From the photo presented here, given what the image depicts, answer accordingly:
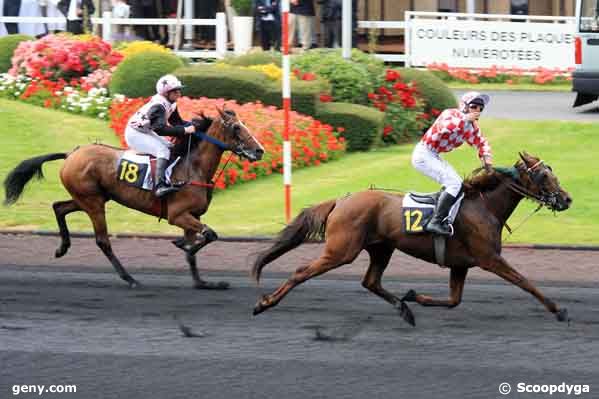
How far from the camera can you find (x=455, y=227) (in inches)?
398

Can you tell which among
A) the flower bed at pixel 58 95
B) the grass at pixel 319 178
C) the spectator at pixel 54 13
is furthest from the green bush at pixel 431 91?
the spectator at pixel 54 13

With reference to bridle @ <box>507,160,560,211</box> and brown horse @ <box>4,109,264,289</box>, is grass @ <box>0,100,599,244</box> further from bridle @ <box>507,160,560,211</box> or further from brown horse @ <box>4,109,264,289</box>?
bridle @ <box>507,160,560,211</box>

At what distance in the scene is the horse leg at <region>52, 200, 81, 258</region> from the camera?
12.2m

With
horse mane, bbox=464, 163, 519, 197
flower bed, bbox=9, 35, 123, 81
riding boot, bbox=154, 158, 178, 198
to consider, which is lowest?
riding boot, bbox=154, 158, 178, 198

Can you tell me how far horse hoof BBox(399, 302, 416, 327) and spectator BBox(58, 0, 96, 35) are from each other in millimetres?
15102

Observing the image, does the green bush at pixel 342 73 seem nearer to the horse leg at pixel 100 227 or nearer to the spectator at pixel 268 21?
the spectator at pixel 268 21

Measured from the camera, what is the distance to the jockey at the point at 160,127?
38.1 ft

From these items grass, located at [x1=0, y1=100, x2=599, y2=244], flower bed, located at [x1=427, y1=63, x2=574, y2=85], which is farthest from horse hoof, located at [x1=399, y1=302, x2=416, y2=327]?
flower bed, located at [x1=427, y1=63, x2=574, y2=85]

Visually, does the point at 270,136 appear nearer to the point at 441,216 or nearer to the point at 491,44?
the point at 441,216

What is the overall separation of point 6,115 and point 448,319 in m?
10.9

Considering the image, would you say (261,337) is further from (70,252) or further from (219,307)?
(70,252)

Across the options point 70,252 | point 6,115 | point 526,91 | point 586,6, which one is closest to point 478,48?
point 526,91

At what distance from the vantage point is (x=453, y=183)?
33.1 ft

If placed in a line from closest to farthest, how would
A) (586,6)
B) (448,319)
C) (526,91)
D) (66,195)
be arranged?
(448,319)
(66,195)
(586,6)
(526,91)
